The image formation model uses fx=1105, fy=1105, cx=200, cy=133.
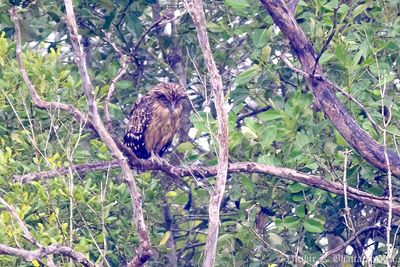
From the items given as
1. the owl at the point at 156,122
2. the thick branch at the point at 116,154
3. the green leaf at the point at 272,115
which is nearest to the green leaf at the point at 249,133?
the green leaf at the point at 272,115

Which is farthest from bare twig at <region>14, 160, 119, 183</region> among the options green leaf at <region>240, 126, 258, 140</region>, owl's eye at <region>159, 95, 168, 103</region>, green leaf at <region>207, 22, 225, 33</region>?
owl's eye at <region>159, 95, 168, 103</region>

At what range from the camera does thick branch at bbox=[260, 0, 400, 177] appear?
6023 mm

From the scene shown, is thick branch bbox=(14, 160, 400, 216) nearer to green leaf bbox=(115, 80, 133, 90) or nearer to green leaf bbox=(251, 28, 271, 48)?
green leaf bbox=(251, 28, 271, 48)

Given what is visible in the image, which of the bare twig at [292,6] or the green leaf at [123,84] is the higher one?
the bare twig at [292,6]

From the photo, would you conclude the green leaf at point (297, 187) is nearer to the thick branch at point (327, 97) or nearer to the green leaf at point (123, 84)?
the thick branch at point (327, 97)

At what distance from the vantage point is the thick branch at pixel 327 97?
602 centimetres

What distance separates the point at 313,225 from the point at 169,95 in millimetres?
2258

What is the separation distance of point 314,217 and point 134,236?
1177 mm

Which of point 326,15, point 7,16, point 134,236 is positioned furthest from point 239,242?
point 7,16

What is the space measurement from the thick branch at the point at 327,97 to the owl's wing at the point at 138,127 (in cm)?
239

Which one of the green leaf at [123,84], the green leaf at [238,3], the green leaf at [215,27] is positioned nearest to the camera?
the green leaf at [238,3]

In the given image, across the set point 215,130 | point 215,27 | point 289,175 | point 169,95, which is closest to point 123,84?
point 169,95

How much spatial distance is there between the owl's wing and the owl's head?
110 millimetres

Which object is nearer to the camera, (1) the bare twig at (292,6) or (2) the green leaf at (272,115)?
(1) the bare twig at (292,6)
